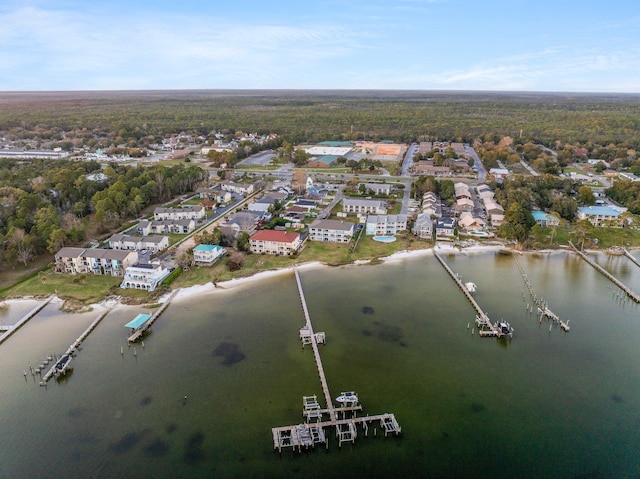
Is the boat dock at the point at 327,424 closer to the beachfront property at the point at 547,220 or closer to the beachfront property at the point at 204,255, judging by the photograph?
the beachfront property at the point at 204,255

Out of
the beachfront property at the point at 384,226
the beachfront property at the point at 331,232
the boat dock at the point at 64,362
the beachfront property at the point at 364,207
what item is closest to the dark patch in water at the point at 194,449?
the boat dock at the point at 64,362

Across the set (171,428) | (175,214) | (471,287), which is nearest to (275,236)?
(175,214)

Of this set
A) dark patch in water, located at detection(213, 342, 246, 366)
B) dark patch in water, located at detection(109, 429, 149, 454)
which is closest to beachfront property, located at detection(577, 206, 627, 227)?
dark patch in water, located at detection(213, 342, 246, 366)

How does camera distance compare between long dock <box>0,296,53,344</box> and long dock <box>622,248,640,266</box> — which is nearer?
long dock <box>0,296,53,344</box>

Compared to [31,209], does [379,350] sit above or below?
below

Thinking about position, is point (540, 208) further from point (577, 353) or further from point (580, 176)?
point (577, 353)

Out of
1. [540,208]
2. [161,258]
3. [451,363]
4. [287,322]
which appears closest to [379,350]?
[451,363]

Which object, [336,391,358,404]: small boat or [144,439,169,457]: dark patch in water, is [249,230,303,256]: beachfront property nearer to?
[336,391,358,404]: small boat
